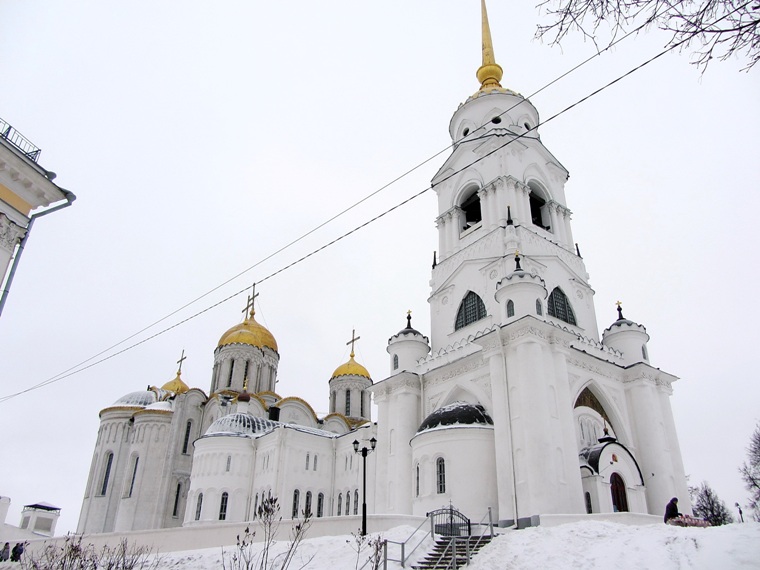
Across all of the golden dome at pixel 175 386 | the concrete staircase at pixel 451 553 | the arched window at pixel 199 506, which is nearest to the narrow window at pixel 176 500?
the arched window at pixel 199 506

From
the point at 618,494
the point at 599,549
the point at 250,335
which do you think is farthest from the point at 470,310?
the point at 250,335

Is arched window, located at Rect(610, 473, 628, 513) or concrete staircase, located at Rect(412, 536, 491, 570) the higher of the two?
arched window, located at Rect(610, 473, 628, 513)

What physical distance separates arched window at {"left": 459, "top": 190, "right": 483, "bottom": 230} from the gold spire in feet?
22.2

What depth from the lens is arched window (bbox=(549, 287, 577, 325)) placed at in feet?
83.4

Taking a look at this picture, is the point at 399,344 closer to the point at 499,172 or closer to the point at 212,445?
the point at 499,172

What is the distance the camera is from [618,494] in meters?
20.6

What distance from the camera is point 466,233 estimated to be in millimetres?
28906

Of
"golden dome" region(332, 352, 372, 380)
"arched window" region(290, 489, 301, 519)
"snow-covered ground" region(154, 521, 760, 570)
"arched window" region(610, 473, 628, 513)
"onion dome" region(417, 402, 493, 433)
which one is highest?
"golden dome" region(332, 352, 372, 380)

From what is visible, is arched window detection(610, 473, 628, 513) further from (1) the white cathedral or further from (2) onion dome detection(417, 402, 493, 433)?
(2) onion dome detection(417, 402, 493, 433)

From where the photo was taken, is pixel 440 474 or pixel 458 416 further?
pixel 458 416

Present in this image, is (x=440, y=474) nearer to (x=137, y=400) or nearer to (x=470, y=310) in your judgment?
(x=470, y=310)

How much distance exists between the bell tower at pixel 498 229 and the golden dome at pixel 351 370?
19452 mm

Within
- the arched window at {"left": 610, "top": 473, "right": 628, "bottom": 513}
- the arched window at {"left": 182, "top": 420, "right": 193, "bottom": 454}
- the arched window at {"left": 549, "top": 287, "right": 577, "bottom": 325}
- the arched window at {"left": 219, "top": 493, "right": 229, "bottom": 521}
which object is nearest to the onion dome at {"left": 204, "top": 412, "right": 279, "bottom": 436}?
the arched window at {"left": 219, "top": 493, "right": 229, "bottom": 521}

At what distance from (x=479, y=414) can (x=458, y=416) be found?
0.81 meters
